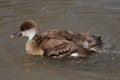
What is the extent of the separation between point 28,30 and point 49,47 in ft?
2.07

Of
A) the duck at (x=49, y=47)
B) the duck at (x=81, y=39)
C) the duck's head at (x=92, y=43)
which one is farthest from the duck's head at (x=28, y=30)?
the duck's head at (x=92, y=43)

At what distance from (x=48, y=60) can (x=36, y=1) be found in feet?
12.0

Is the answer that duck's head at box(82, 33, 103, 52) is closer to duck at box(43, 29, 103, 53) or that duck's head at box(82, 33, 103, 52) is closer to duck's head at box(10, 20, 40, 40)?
duck at box(43, 29, 103, 53)

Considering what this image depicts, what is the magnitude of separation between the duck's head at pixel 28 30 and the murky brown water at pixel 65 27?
0.29m

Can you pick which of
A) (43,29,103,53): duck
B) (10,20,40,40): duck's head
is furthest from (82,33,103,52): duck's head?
(10,20,40,40): duck's head

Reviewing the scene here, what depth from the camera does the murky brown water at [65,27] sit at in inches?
289

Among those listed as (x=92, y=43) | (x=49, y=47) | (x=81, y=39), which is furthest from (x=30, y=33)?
(x=92, y=43)

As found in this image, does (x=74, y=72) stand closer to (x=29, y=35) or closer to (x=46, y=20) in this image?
(x=29, y=35)

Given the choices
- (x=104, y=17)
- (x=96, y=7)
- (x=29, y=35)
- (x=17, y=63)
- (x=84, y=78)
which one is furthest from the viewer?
(x=96, y=7)

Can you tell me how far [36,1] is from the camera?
11.4 meters

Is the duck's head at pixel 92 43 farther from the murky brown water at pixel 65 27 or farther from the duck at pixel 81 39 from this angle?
the murky brown water at pixel 65 27

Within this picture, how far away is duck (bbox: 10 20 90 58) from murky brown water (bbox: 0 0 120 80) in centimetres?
13

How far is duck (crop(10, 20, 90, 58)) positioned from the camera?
8047 millimetres

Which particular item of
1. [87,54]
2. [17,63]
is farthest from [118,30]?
[17,63]
